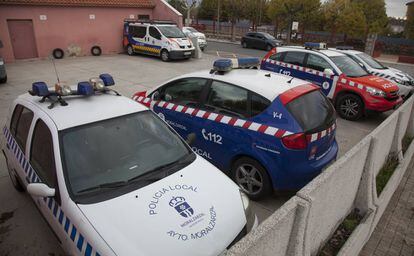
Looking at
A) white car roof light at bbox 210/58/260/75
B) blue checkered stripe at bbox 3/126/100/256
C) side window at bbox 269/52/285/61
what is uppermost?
white car roof light at bbox 210/58/260/75

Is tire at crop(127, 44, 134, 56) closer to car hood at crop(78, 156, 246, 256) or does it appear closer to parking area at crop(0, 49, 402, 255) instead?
parking area at crop(0, 49, 402, 255)

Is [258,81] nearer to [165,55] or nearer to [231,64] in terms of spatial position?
[231,64]

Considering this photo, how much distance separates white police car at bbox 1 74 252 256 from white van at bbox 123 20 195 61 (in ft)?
42.6

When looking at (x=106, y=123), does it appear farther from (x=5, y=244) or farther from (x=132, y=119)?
(x=5, y=244)

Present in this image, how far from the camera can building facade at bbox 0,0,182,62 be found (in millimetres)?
15242

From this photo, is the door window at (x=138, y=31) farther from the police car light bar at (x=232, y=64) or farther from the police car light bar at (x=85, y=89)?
the police car light bar at (x=85, y=89)

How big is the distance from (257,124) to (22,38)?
1593 centimetres

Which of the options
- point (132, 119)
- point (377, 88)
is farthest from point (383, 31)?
point (132, 119)

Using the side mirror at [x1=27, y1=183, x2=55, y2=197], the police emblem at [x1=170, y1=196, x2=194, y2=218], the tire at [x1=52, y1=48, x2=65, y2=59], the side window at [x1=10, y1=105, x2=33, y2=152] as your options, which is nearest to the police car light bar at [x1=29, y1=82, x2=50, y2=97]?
the side window at [x1=10, y1=105, x2=33, y2=152]

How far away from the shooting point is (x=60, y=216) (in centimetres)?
271

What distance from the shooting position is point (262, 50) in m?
25.8

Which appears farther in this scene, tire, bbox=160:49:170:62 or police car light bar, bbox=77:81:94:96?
tire, bbox=160:49:170:62

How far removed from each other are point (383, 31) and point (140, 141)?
3814cm

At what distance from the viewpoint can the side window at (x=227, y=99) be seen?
433 centimetres
